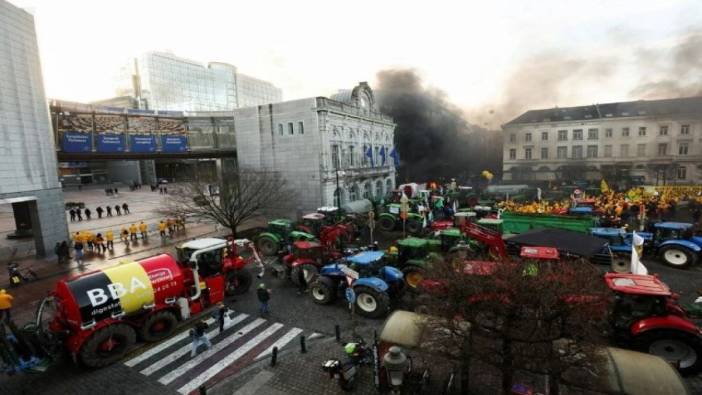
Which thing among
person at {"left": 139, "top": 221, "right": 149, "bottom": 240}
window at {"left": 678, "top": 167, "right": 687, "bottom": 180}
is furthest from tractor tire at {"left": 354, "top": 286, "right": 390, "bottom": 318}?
window at {"left": 678, "top": 167, "right": 687, "bottom": 180}

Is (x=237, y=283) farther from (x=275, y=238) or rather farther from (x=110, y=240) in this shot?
(x=110, y=240)

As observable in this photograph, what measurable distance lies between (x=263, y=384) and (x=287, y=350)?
5.10 ft

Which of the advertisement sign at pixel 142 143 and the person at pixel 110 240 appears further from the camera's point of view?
the advertisement sign at pixel 142 143

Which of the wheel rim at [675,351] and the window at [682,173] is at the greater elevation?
the window at [682,173]

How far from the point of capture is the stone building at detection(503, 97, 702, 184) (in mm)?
47844

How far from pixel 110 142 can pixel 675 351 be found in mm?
35092

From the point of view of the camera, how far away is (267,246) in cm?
1992

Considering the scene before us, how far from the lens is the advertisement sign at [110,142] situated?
2698 centimetres

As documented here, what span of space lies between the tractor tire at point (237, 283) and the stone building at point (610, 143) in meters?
52.0

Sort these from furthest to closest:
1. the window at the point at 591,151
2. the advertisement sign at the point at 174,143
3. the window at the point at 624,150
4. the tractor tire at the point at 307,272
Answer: the window at the point at 591,151 < the window at the point at 624,150 < the advertisement sign at the point at 174,143 < the tractor tire at the point at 307,272

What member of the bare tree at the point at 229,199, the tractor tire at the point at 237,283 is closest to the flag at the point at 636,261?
the tractor tire at the point at 237,283

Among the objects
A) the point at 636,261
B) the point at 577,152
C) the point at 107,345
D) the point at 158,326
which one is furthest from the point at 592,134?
the point at 107,345

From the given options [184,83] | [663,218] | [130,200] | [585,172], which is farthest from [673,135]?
[184,83]

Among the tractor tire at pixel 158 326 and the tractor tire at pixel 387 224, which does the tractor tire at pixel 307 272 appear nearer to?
the tractor tire at pixel 158 326
